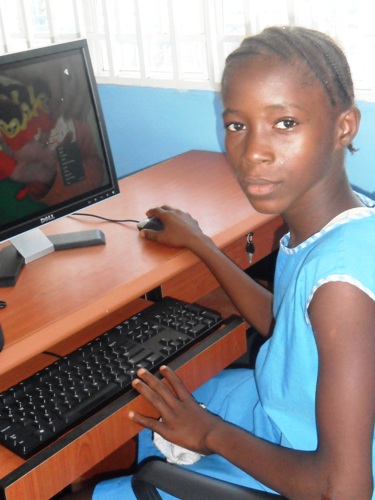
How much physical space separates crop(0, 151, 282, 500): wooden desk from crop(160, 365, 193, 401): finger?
0.07m

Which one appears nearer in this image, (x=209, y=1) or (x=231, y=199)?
(x=231, y=199)

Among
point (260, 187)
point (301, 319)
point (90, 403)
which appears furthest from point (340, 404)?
point (90, 403)

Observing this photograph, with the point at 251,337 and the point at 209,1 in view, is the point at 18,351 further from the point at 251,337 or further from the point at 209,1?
the point at 209,1

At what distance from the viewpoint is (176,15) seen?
88.0 inches

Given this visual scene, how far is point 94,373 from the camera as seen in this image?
4.13ft

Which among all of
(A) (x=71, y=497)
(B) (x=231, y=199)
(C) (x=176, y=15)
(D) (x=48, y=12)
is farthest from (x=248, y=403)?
(D) (x=48, y=12)

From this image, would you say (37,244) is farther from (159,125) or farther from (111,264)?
(159,125)

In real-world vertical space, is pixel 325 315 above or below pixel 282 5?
below

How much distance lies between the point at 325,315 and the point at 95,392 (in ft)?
1.53

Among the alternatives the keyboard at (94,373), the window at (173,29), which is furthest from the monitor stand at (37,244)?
the window at (173,29)

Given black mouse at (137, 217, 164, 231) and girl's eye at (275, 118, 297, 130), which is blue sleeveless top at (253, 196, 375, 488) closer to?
girl's eye at (275, 118, 297, 130)

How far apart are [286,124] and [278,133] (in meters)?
0.02

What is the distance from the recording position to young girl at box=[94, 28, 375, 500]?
90 centimetres

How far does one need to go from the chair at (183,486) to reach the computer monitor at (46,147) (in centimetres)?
55
